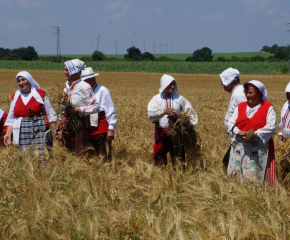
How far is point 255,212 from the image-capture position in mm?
3295

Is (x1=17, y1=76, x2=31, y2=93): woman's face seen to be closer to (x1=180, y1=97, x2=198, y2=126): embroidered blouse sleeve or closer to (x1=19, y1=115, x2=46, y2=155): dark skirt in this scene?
(x1=19, y1=115, x2=46, y2=155): dark skirt

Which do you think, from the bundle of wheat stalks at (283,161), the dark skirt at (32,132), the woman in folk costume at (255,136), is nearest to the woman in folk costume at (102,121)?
the dark skirt at (32,132)

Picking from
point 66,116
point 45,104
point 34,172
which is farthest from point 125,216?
point 45,104

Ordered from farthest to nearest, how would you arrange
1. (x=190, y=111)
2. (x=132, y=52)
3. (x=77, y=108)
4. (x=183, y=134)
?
(x=132, y=52) < (x=190, y=111) < (x=183, y=134) < (x=77, y=108)

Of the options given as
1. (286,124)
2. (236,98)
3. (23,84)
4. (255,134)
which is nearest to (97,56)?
(23,84)

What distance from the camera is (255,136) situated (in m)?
4.32

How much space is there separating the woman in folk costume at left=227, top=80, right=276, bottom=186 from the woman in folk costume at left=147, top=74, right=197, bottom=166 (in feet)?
2.74

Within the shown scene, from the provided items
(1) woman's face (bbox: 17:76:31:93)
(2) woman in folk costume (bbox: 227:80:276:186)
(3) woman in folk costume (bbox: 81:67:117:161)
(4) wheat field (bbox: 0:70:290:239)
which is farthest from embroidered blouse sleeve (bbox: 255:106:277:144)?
(1) woman's face (bbox: 17:76:31:93)

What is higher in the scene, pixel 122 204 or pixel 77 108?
pixel 77 108

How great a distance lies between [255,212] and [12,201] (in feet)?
7.22

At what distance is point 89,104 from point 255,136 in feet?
6.88

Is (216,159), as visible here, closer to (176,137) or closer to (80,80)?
(176,137)

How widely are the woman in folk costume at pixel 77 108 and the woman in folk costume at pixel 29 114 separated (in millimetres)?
307

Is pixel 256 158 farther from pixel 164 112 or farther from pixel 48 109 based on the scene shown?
pixel 48 109
